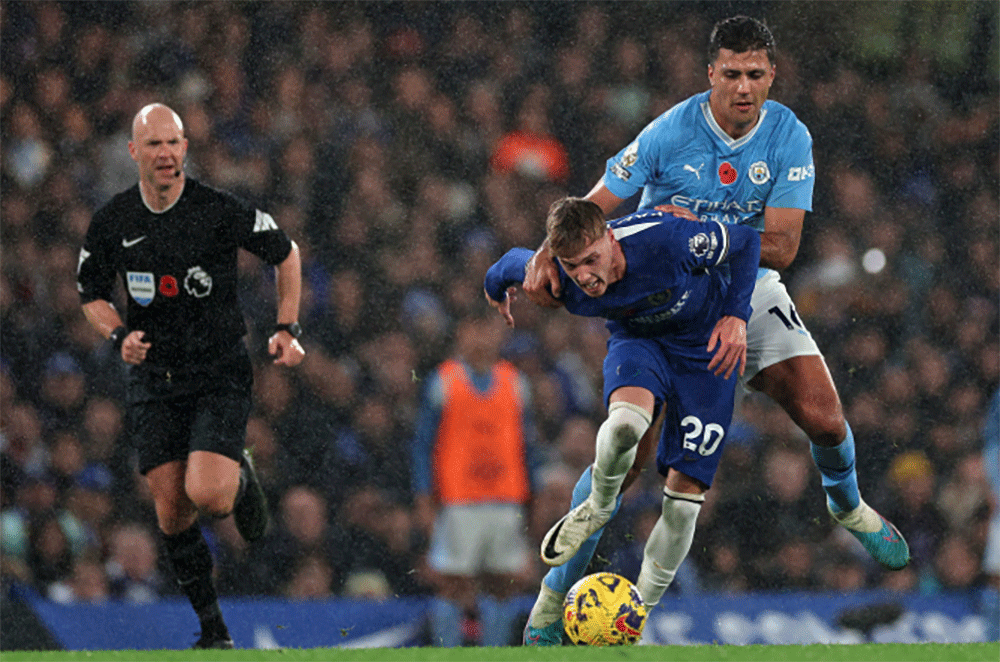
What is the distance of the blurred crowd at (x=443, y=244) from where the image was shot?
16.0ft

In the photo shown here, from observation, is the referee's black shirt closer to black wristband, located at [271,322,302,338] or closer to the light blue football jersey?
black wristband, located at [271,322,302,338]

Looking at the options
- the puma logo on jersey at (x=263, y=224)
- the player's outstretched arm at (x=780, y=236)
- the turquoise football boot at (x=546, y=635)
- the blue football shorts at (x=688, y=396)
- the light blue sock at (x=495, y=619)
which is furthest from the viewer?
the light blue sock at (x=495, y=619)

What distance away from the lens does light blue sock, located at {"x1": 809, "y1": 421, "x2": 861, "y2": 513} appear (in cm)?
385

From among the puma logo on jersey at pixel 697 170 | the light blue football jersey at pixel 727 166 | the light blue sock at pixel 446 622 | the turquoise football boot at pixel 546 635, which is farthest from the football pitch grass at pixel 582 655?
the light blue sock at pixel 446 622

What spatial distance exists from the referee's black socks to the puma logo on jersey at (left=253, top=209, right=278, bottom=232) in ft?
3.65

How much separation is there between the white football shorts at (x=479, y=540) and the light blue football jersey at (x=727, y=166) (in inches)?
70.2

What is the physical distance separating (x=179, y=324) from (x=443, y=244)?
1535 mm

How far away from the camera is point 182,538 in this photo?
397 centimetres

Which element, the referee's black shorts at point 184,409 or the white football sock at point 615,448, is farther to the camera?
the referee's black shorts at point 184,409

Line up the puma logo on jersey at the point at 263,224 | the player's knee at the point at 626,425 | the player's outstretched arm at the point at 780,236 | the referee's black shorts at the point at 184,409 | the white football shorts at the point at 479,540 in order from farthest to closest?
1. the white football shorts at the point at 479,540
2. the puma logo on jersey at the point at 263,224
3. the referee's black shorts at the point at 184,409
4. the player's outstretched arm at the point at 780,236
5. the player's knee at the point at 626,425

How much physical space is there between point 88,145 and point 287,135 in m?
0.89

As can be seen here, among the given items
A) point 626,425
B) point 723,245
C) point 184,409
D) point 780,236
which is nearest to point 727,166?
point 780,236

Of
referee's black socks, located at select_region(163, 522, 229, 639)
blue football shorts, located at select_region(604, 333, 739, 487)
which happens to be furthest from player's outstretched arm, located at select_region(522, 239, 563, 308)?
referee's black socks, located at select_region(163, 522, 229, 639)

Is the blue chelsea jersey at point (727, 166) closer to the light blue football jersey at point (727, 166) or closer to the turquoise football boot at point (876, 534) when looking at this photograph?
the light blue football jersey at point (727, 166)
